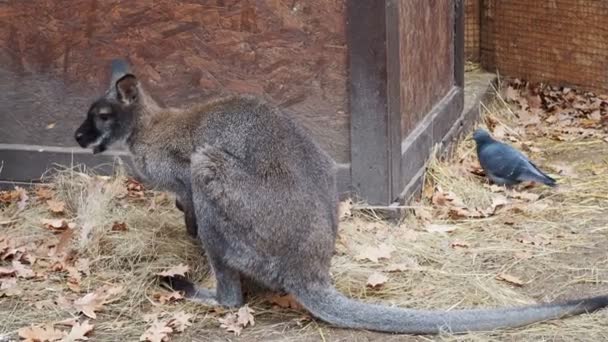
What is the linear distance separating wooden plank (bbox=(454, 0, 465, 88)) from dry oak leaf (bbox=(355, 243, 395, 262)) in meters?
2.72

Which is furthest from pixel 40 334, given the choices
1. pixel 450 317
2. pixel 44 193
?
pixel 450 317

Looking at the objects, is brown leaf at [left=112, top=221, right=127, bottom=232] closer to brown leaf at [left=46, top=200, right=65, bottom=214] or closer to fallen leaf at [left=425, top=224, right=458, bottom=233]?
brown leaf at [left=46, top=200, right=65, bottom=214]

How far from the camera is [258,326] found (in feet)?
19.7

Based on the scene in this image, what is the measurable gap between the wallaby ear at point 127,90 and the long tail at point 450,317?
5.87ft

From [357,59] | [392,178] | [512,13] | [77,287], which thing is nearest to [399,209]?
[392,178]

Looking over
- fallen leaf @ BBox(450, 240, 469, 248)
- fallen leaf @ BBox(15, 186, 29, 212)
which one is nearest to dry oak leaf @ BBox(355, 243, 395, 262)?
fallen leaf @ BBox(450, 240, 469, 248)

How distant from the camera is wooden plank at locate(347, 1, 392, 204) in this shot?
22.6 ft

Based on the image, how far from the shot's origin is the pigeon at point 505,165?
7.71 metres

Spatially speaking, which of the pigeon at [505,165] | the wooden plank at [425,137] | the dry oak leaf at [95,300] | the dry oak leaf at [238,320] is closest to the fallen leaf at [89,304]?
the dry oak leaf at [95,300]

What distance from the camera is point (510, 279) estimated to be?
6.41m

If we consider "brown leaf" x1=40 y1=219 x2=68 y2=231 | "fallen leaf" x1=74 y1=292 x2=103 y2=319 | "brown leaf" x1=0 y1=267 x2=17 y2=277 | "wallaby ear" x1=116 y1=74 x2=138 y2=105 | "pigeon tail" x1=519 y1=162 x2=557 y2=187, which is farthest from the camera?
"pigeon tail" x1=519 y1=162 x2=557 y2=187

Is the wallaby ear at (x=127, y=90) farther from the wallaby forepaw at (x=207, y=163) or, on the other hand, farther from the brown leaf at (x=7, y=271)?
the brown leaf at (x=7, y=271)

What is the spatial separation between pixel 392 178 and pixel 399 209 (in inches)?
8.4

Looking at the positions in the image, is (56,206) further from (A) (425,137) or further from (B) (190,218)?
(A) (425,137)
